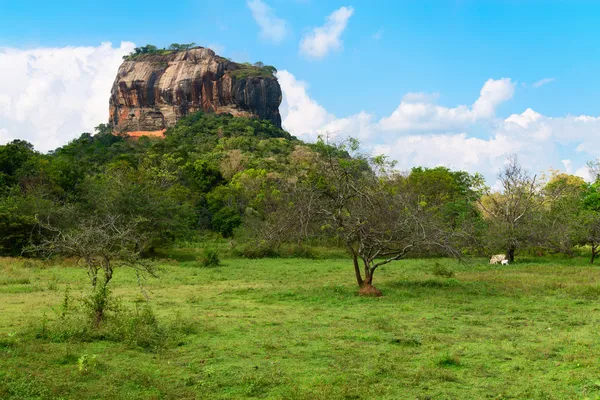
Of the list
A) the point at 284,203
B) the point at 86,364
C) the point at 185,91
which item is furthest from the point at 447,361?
the point at 185,91

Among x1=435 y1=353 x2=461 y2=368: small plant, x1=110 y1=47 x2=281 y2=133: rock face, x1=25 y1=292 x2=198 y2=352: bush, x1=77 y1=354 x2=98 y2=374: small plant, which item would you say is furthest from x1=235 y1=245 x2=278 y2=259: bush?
x1=110 y1=47 x2=281 y2=133: rock face

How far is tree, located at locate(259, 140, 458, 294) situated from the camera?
16812 millimetres

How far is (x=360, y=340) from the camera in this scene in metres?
10.6

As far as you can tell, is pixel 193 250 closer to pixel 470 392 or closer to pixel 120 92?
pixel 470 392

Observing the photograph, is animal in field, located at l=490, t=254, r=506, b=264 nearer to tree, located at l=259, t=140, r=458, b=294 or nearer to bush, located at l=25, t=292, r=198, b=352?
tree, located at l=259, t=140, r=458, b=294

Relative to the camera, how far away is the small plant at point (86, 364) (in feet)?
26.3

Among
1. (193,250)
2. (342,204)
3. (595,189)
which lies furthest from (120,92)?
(342,204)

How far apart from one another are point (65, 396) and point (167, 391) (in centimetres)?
132

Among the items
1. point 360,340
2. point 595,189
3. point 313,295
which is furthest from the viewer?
point 595,189

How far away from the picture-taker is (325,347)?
9.95 meters

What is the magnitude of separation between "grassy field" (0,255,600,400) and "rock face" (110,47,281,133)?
313 ft

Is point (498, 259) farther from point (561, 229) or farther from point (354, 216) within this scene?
point (354, 216)

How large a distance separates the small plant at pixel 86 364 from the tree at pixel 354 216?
29.7 ft

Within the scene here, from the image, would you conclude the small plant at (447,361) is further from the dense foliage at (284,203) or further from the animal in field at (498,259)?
the animal in field at (498,259)
